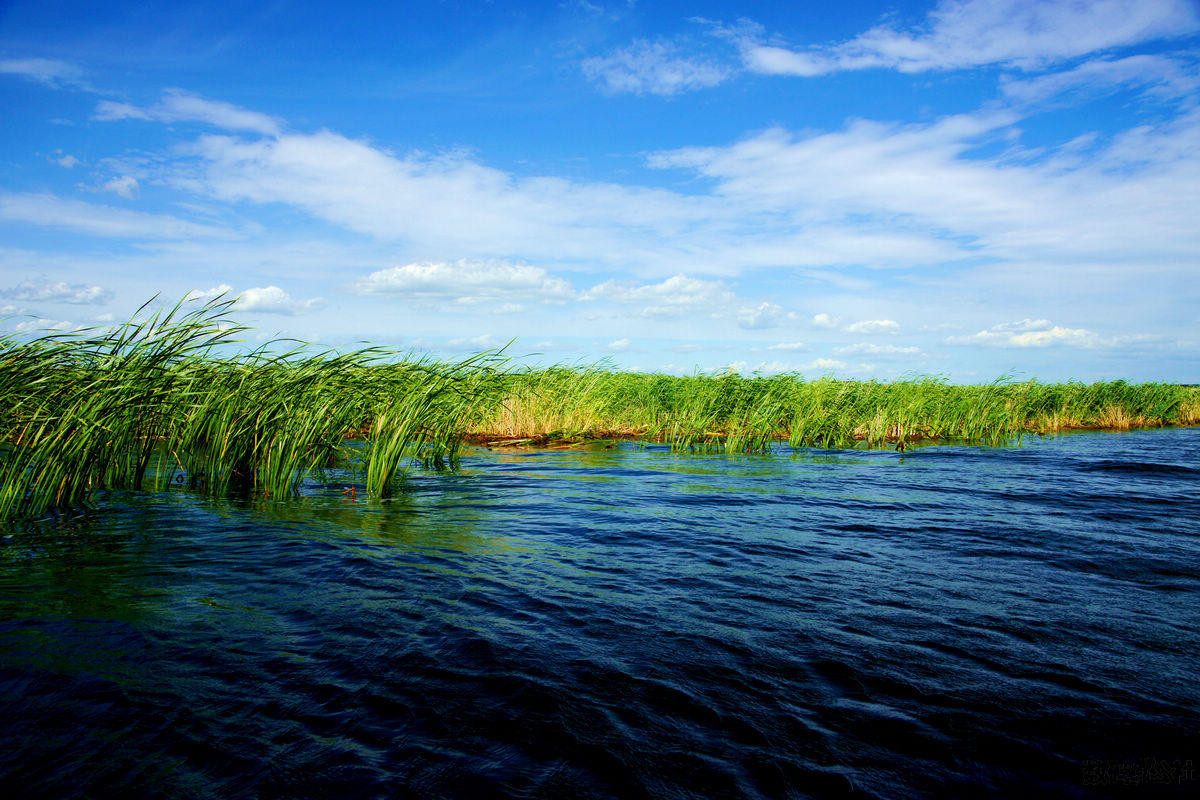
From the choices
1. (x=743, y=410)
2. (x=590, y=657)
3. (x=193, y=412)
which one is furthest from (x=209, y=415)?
(x=743, y=410)

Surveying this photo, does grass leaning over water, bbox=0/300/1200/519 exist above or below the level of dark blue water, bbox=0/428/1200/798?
above

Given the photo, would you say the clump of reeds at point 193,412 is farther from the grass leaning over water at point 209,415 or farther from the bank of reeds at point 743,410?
the bank of reeds at point 743,410

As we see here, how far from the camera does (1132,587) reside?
5.01m

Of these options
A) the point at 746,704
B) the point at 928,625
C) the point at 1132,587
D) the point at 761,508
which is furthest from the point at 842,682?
the point at 761,508

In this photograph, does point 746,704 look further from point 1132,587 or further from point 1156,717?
point 1132,587

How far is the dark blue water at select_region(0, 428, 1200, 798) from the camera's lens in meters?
2.59

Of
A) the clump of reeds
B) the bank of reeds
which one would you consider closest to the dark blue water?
the clump of reeds

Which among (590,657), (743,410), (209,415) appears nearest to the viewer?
(590,657)

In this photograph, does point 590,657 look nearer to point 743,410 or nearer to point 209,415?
point 209,415

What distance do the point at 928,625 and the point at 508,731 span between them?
2937 mm

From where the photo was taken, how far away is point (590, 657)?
11.8 feet

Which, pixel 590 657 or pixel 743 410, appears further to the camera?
pixel 743 410

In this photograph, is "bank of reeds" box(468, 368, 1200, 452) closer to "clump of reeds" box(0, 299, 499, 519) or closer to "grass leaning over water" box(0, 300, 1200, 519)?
"grass leaning over water" box(0, 300, 1200, 519)

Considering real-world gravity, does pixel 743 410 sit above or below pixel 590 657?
above
